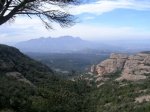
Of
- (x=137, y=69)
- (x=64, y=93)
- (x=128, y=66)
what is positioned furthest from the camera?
(x=128, y=66)

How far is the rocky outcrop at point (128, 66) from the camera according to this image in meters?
83.3

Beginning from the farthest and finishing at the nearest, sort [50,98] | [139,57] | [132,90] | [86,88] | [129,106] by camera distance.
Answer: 1. [139,57]
2. [86,88]
3. [132,90]
4. [129,106]
5. [50,98]

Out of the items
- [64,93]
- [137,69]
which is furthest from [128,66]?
[64,93]

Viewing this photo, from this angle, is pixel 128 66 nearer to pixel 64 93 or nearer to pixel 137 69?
pixel 137 69

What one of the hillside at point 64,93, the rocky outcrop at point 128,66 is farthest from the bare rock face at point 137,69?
the hillside at point 64,93

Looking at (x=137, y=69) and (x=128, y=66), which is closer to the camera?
(x=137, y=69)

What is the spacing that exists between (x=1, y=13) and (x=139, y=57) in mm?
95356

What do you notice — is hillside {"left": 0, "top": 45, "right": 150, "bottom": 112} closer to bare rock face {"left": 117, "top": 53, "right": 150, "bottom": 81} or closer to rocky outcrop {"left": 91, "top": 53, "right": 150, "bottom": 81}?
rocky outcrop {"left": 91, "top": 53, "right": 150, "bottom": 81}

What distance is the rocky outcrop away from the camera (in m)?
83.3

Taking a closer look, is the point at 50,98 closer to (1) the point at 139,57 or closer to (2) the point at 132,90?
(2) the point at 132,90

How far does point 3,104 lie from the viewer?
16.0 metres

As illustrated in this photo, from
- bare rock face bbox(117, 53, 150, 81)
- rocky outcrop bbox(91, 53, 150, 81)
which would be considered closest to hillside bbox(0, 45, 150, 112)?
rocky outcrop bbox(91, 53, 150, 81)

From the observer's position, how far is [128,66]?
104 metres

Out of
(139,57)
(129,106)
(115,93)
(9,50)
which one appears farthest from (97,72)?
(129,106)
